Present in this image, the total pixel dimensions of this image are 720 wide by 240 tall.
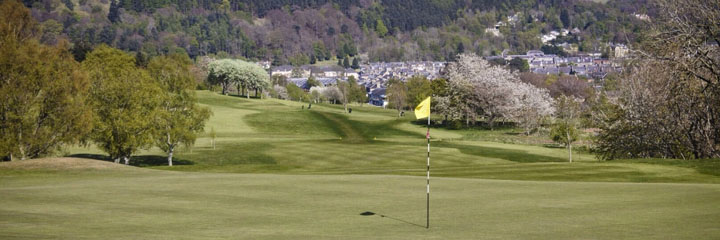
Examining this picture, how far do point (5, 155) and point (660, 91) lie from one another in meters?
43.3

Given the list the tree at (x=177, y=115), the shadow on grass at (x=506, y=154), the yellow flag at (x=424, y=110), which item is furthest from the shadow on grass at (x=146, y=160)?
the yellow flag at (x=424, y=110)

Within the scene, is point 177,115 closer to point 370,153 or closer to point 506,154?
point 370,153

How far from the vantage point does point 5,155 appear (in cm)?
4775

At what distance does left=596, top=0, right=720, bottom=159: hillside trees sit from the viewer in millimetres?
41312

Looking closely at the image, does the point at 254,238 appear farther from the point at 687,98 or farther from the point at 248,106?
the point at 248,106

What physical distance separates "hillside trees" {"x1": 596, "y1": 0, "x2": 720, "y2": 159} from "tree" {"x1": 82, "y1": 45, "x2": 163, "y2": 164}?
121ft

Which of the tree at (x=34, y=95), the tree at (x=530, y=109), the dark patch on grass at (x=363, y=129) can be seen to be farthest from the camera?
the tree at (x=530, y=109)

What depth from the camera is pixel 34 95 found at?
49.6 m

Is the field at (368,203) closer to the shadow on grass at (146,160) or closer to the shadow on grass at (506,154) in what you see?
the shadow on grass at (146,160)

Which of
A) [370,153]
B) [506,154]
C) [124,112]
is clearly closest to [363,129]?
[370,153]

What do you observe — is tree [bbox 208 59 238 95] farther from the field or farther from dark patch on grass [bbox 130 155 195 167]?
the field

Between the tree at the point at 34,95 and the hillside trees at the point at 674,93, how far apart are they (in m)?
37.2

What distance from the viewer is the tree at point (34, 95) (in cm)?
4803

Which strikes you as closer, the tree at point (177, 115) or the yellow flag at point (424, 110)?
the yellow flag at point (424, 110)
